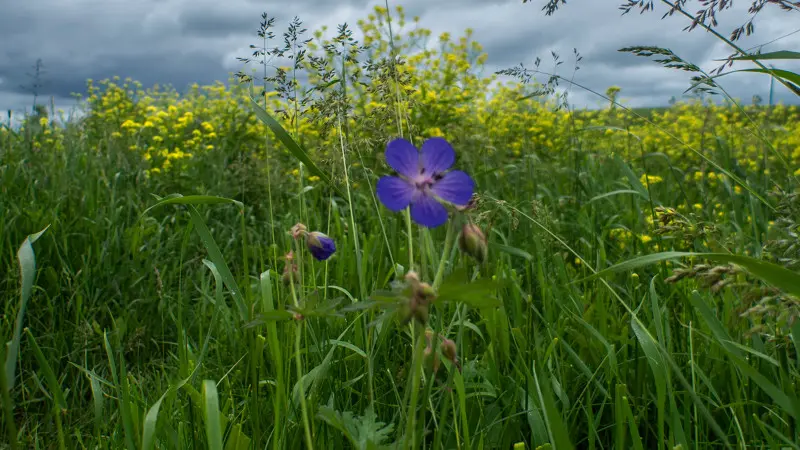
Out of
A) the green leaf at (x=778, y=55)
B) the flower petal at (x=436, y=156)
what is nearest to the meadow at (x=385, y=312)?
the flower petal at (x=436, y=156)

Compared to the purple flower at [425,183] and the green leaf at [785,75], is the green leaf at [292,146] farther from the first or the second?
the green leaf at [785,75]

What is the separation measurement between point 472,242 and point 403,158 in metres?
0.16

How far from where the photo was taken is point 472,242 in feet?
2.95

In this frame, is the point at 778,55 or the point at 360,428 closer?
the point at 360,428

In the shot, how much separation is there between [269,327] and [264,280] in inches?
9.5

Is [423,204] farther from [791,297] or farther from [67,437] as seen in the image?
[67,437]

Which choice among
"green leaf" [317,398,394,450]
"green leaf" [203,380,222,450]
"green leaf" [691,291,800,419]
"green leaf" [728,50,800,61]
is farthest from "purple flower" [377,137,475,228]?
"green leaf" [728,50,800,61]

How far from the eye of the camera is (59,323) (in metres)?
2.70

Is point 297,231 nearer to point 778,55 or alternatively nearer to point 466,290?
point 466,290

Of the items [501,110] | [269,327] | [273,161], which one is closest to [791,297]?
[269,327]

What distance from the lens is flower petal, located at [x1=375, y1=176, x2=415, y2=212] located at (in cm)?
89

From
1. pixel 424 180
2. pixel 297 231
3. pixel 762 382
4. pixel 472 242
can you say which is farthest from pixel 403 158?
pixel 762 382

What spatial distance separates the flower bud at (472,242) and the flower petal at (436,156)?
3.7 inches

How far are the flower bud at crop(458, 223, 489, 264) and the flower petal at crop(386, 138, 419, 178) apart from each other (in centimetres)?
11
